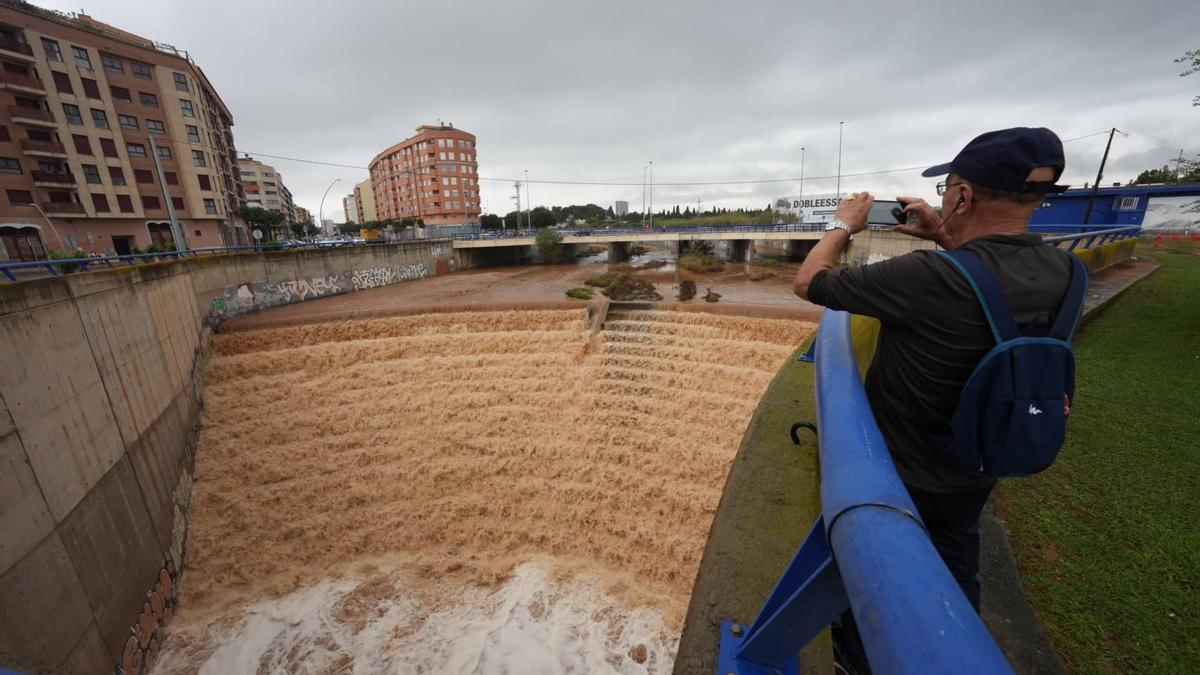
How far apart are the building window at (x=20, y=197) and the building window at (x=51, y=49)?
9.46 m

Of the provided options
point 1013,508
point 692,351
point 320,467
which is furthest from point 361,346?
point 1013,508

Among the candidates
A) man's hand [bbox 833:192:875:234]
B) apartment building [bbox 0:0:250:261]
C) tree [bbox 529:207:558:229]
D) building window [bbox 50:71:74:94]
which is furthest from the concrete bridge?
man's hand [bbox 833:192:875:234]

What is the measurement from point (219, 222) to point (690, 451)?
47543 millimetres

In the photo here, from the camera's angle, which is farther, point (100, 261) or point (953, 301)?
point (100, 261)

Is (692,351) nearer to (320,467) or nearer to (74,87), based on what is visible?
(320,467)

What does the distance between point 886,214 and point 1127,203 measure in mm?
35786

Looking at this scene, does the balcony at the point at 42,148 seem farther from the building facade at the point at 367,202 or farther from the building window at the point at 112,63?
the building facade at the point at 367,202

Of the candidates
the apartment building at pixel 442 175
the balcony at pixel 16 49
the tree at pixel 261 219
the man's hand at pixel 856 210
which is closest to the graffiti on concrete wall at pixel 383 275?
the balcony at pixel 16 49

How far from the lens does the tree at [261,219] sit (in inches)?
1964

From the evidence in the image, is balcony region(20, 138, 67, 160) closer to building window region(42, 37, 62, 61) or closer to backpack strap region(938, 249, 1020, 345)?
building window region(42, 37, 62, 61)

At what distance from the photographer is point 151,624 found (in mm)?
9016

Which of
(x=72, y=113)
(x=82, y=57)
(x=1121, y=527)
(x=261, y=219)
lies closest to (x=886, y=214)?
(x=1121, y=527)

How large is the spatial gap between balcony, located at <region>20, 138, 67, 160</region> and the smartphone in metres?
48.1

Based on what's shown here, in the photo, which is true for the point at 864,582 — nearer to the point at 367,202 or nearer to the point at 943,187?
the point at 943,187
